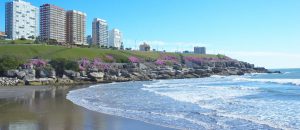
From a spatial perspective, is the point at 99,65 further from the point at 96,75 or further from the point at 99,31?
the point at 99,31

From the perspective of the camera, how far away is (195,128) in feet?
52.0

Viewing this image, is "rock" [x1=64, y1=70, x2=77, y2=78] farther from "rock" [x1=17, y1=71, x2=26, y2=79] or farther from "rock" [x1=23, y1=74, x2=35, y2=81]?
"rock" [x1=17, y1=71, x2=26, y2=79]

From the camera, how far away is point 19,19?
14900cm

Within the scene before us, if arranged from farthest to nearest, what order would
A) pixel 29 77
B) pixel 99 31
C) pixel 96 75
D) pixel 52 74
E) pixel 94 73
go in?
pixel 99 31 < pixel 94 73 < pixel 96 75 < pixel 52 74 < pixel 29 77

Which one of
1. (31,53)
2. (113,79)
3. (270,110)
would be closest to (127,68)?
(113,79)

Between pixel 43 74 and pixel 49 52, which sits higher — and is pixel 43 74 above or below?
below

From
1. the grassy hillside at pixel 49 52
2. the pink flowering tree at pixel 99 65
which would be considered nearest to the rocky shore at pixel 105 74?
the pink flowering tree at pixel 99 65

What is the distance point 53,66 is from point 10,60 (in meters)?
8.59

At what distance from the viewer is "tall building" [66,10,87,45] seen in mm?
154500

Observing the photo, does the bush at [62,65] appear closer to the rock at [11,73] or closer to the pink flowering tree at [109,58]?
the rock at [11,73]

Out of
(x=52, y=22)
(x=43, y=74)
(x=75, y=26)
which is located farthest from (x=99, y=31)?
(x=43, y=74)

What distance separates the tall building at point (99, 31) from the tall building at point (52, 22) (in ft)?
78.7

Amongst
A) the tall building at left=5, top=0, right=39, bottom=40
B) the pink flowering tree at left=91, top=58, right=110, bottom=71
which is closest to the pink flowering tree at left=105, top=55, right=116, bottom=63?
the pink flowering tree at left=91, top=58, right=110, bottom=71

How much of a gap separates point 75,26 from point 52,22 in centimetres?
1038
